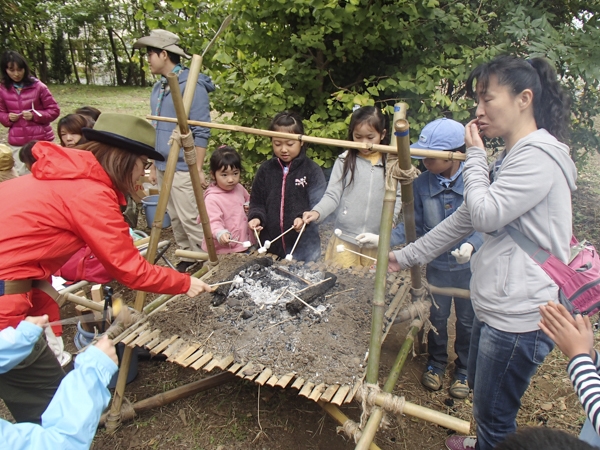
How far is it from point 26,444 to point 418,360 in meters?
3.03

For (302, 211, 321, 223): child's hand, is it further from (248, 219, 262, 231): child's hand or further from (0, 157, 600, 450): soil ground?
(0, 157, 600, 450): soil ground

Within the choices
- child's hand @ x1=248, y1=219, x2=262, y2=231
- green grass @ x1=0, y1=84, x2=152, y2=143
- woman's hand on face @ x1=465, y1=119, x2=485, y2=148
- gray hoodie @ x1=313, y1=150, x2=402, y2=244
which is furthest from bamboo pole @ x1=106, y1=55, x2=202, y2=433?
green grass @ x1=0, y1=84, x2=152, y2=143

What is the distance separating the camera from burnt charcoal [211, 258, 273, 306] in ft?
9.01

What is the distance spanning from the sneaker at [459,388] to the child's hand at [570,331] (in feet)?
5.71

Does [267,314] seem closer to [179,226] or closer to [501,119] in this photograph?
[501,119]

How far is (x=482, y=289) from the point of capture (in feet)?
6.21

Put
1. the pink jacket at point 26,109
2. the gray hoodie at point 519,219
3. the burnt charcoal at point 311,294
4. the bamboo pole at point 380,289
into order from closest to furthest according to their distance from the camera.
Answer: the gray hoodie at point 519,219 < the bamboo pole at point 380,289 < the burnt charcoal at point 311,294 < the pink jacket at point 26,109

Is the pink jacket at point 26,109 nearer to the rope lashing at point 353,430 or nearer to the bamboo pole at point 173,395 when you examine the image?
the bamboo pole at point 173,395

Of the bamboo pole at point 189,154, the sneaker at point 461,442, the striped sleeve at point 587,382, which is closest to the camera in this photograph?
the striped sleeve at point 587,382

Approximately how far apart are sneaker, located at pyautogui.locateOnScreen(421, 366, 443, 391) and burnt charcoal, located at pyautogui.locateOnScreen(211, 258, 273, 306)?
61.6 inches

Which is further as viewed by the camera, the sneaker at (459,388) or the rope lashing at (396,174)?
the sneaker at (459,388)

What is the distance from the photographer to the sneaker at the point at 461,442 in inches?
105

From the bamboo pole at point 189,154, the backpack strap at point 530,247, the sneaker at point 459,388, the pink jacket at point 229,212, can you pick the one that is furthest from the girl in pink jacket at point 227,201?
the backpack strap at point 530,247

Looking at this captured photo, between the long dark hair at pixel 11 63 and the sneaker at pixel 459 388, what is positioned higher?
the long dark hair at pixel 11 63
